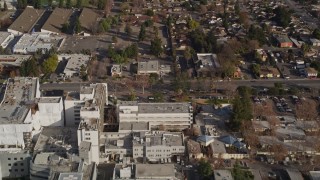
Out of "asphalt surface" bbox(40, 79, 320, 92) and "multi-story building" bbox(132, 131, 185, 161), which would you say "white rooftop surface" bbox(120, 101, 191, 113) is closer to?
"multi-story building" bbox(132, 131, 185, 161)

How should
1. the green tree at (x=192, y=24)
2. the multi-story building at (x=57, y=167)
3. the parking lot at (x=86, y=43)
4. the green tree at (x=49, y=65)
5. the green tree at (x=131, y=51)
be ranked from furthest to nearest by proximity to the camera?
the green tree at (x=192, y=24) → the parking lot at (x=86, y=43) → the green tree at (x=131, y=51) → the green tree at (x=49, y=65) → the multi-story building at (x=57, y=167)

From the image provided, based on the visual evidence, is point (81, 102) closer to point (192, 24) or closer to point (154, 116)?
point (154, 116)

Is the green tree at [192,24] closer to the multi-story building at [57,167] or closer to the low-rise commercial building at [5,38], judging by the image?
the low-rise commercial building at [5,38]

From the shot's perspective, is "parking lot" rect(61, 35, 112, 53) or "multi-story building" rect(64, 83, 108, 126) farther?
"parking lot" rect(61, 35, 112, 53)

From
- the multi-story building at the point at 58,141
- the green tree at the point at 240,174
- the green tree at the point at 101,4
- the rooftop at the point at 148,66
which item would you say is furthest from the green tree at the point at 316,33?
the multi-story building at the point at 58,141

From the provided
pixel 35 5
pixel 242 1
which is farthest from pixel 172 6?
pixel 35 5

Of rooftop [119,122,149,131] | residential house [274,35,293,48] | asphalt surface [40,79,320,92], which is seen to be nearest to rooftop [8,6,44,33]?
asphalt surface [40,79,320,92]

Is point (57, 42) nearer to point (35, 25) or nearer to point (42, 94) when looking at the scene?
point (35, 25)
